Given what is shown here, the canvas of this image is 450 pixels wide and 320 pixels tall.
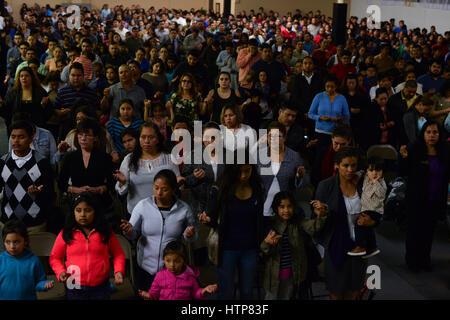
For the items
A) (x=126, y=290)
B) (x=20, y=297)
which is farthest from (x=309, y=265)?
(x=20, y=297)

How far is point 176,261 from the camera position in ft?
13.5

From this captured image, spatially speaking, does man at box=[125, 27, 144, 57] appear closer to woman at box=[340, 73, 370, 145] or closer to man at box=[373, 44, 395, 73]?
man at box=[373, 44, 395, 73]

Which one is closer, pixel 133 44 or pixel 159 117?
pixel 159 117

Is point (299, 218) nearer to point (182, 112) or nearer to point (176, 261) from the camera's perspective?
point (176, 261)

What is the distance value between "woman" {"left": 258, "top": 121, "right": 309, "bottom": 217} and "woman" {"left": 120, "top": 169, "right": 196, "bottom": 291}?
31.8 inches

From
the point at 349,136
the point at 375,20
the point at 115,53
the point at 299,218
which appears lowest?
the point at 299,218

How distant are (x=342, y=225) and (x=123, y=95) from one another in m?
4.03

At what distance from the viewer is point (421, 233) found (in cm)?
570

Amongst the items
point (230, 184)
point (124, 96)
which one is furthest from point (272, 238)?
point (124, 96)

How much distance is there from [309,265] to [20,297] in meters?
2.02

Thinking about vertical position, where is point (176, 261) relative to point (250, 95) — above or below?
below

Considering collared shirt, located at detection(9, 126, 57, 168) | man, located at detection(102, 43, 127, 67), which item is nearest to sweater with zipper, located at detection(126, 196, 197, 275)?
collared shirt, located at detection(9, 126, 57, 168)

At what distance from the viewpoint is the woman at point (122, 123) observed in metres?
6.61

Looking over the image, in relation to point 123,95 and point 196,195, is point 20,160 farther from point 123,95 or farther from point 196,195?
point 123,95
